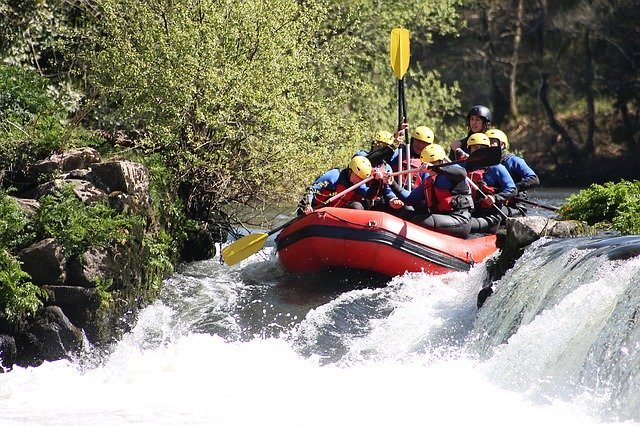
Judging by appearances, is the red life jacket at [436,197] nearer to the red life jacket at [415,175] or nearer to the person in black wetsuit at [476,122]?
the red life jacket at [415,175]

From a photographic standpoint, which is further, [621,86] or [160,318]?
[621,86]

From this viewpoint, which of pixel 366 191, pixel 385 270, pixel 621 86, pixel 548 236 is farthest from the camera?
pixel 621 86

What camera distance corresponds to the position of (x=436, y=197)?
1275 centimetres

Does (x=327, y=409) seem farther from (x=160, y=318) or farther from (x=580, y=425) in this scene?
(x=160, y=318)

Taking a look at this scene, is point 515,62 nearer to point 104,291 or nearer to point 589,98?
point 589,98

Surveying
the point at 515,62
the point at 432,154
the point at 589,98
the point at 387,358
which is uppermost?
the point at 432,154

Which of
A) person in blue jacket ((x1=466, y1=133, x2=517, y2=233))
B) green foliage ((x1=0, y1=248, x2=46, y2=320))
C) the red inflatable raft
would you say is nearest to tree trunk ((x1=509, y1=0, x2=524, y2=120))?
person in blue jacket ((x1=466, y1=133, x2=517, y2=233))

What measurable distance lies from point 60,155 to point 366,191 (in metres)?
3.70

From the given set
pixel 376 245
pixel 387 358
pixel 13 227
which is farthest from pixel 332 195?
pixel 13 227

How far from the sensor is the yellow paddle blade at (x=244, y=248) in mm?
12758

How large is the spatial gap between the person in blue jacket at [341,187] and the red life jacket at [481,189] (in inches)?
47.5

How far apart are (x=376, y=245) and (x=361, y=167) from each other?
143 centimetres

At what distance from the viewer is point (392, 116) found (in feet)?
68.4

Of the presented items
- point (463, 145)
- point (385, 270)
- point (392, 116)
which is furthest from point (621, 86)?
point (385, 270)
